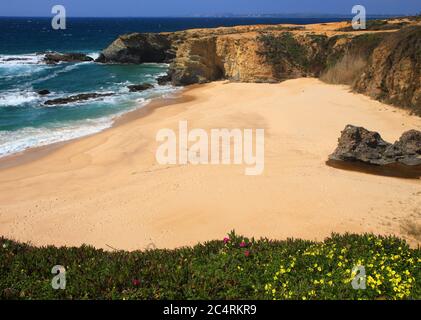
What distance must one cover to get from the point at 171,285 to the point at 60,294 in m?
1.54

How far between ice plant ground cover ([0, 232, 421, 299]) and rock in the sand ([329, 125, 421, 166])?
6.64 meters

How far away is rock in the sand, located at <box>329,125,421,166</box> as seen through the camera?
1345 centimetres

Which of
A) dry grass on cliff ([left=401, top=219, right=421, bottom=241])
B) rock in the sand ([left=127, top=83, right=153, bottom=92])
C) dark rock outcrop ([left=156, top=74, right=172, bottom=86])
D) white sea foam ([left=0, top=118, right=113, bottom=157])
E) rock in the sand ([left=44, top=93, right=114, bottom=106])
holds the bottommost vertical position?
dry grass on cliff ([left=401, top=219, right=421, bottom=241])

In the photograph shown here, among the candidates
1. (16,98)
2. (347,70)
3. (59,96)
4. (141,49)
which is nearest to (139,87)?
(59,96)

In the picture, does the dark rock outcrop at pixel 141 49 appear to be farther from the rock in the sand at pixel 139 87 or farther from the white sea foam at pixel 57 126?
the rock in the sand at pixel 139 87

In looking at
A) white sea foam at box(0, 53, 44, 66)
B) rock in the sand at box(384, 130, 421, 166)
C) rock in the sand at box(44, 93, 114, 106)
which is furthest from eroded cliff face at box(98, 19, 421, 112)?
white sea foam at box(0, 53, 44, 66)

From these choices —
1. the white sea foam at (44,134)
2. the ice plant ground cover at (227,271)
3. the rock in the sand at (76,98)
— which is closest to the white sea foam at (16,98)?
the rock in the sand at (76,98)

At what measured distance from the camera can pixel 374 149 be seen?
1362cm

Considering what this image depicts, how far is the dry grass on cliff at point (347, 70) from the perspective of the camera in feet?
83.6

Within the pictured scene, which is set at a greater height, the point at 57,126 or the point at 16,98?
the point at 16,98

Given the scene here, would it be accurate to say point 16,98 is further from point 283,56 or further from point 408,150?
point 408,150

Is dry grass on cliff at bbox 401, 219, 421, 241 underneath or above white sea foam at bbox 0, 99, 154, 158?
underneath

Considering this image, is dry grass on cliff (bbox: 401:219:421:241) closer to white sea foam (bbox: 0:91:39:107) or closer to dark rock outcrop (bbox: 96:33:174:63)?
white sea foam (bbox: 0:91:39:107)

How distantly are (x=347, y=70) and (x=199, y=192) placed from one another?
59.5ft
